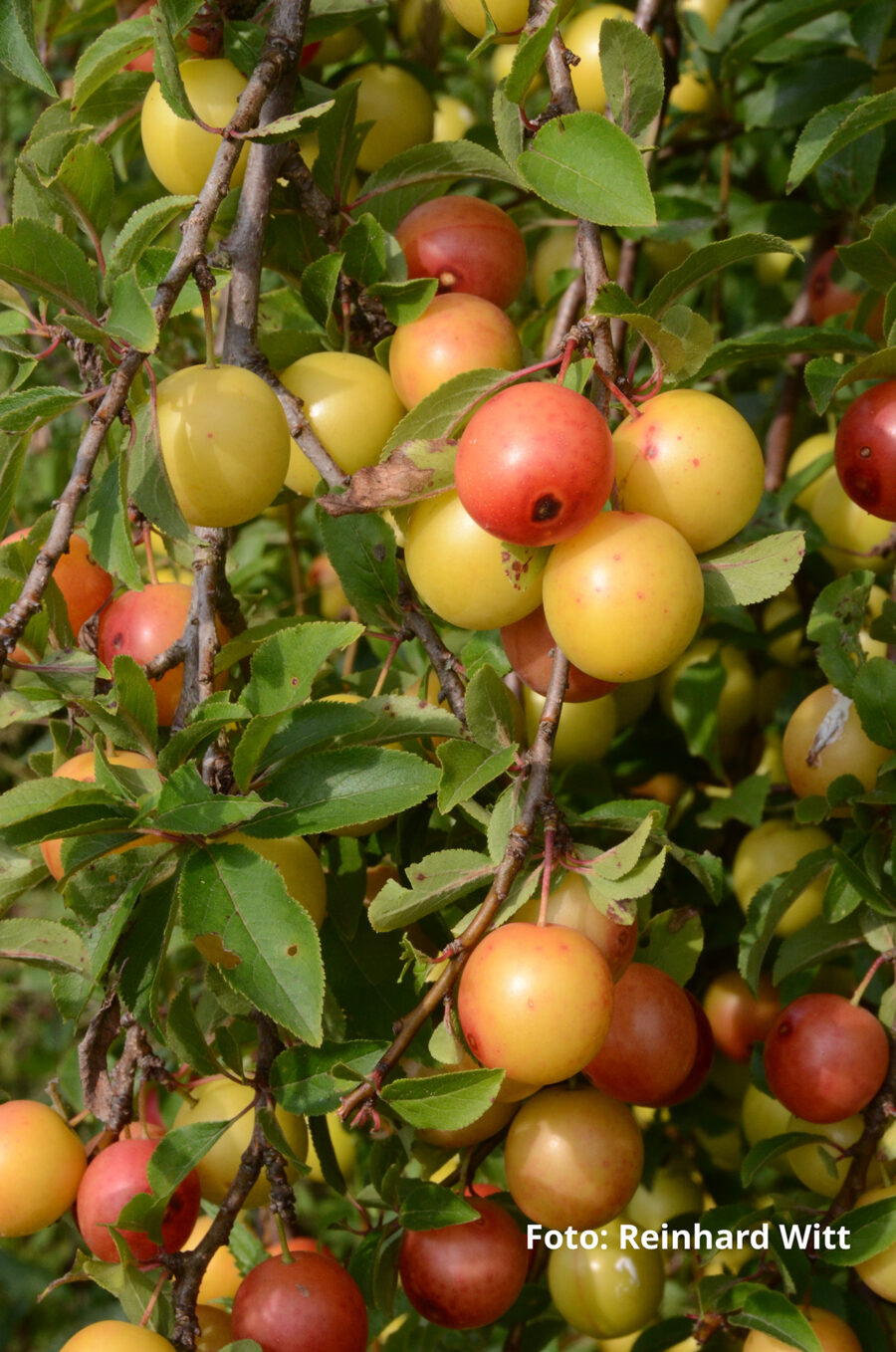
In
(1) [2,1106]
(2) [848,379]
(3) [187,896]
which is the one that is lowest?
(1) [2,1106]

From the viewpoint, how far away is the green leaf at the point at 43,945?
96cm

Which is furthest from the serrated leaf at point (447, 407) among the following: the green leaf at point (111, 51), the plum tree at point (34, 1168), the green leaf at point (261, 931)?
the plum tree at point (34, 1168)

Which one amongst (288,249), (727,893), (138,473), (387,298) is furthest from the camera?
(727,893)

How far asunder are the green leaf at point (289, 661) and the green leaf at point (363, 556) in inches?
8.2

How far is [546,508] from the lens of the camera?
76cm

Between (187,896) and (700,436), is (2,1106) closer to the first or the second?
(187,896)

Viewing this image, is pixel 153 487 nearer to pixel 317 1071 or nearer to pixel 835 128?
pixel 317 1071

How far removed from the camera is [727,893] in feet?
4.85

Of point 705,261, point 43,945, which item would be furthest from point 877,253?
point 43,945

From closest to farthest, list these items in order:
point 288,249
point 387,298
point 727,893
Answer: point 387,298
point 288,249
point 727,893

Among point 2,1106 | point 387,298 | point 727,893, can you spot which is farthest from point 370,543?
point 727,893

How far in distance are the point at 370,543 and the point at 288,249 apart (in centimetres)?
36

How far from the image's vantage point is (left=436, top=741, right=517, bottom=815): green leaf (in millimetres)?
834

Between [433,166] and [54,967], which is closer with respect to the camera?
[54,967]
